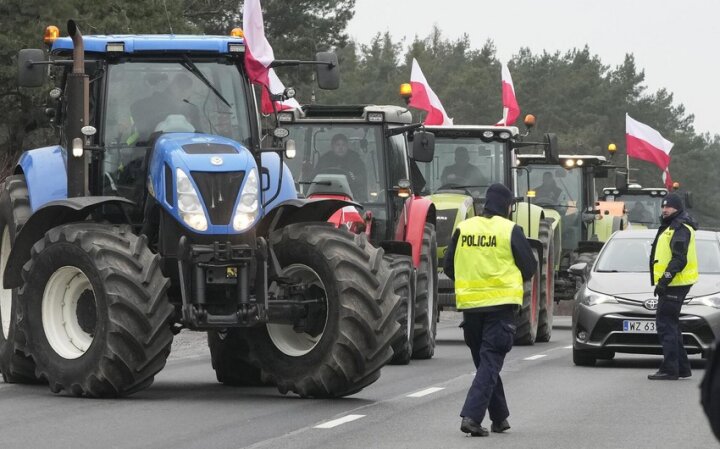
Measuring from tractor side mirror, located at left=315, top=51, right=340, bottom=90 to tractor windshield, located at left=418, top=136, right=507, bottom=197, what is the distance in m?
10.1

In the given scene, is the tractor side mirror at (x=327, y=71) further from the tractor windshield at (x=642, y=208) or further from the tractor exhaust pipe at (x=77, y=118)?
the tractor windshield at (x=642, y=208)

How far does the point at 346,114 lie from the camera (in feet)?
65.5

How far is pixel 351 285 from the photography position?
45.5 ft

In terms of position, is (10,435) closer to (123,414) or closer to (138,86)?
(123,414)

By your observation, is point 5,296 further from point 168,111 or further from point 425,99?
point 425,99

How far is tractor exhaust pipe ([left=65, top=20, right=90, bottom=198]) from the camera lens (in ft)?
47.4

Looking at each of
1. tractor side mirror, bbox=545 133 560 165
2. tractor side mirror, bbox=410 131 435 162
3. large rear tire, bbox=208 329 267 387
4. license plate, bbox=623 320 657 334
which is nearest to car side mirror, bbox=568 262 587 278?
license plate, bbox=623 320 657 334

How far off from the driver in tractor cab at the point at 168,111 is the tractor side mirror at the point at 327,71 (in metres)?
1.19

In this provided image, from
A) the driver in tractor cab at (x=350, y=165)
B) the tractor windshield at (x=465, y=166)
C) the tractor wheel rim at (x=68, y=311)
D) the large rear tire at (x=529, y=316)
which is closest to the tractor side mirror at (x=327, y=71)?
the tractor wheel rim at (x=68, y=311)

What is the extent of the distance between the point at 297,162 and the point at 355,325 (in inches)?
231

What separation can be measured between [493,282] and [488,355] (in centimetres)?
53

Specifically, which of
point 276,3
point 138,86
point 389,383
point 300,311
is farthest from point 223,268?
point 276,3

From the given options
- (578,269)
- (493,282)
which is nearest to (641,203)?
(578,269)

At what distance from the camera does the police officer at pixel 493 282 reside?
1222 centimetres
